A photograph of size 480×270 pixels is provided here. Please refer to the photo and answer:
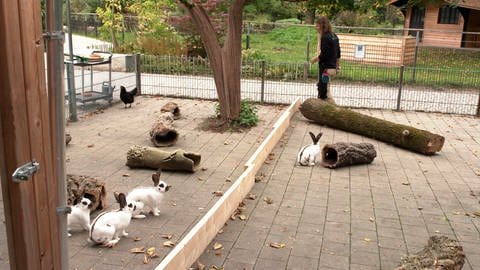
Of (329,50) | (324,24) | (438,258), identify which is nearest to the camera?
(438,258)

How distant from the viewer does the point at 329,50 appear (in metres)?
10.8

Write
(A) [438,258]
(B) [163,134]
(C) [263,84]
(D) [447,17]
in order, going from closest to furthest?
1. (A) [438,258]
2. (B) [163,134]
3. (C) [263,84]
4. (D) [447,17]

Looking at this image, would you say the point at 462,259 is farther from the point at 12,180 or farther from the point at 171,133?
the point at 171,133

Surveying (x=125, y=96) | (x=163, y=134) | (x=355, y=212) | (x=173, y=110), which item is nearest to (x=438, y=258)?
(x=355, y=212)

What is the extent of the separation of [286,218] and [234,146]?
10.2 ft

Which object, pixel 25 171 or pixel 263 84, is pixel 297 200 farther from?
pixel 263 84

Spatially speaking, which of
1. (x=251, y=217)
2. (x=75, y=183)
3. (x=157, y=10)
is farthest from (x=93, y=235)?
(x=157, y=10)

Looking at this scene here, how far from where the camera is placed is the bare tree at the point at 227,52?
9789 mm

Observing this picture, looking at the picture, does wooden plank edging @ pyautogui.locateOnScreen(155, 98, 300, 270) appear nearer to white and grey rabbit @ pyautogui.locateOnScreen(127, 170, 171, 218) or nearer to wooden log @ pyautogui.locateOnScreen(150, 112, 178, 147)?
white and grey rabbit @ pyautogui.locateOnScreen(127, 170, 171, 218)

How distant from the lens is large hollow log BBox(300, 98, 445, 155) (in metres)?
8.79

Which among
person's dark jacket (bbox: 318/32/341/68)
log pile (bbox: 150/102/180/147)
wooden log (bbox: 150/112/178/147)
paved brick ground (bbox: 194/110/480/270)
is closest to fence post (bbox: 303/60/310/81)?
person's dark jacket (bbox: 318/32/341/68)

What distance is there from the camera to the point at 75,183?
223 inches

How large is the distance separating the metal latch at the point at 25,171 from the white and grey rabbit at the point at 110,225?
2614 mm

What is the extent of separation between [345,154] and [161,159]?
8.86ft
